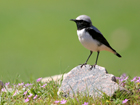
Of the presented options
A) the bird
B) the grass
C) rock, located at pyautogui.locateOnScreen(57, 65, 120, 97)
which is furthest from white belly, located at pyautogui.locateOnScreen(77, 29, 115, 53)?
the grass

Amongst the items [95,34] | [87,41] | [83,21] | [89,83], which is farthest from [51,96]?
[83,21]

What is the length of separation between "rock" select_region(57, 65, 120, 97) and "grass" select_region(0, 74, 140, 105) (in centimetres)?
15


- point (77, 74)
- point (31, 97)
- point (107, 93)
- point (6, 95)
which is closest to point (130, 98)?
point (107, 93)

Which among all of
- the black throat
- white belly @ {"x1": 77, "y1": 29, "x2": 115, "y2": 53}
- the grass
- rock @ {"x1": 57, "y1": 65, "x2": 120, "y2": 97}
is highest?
the black throat

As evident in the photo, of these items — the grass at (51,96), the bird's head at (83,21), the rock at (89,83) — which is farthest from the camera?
the bird's head at (83,21)

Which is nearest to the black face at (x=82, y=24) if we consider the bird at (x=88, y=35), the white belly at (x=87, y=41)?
the bird at (x=88, y=35)

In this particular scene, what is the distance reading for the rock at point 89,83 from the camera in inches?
195

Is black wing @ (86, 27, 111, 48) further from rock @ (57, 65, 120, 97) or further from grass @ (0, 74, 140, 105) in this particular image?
grass @ (0, 74, 140, 105)

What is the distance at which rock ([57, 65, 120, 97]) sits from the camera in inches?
195

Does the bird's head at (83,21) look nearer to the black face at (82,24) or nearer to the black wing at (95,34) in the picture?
the black face at (82,24)

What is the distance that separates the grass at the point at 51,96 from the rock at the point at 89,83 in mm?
148

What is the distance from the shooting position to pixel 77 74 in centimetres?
546

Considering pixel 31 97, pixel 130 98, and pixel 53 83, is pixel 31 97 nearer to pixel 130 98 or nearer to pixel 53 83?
pixel 53 83

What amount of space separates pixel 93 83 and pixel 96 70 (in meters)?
0.35
